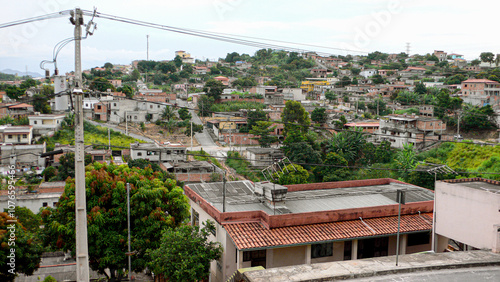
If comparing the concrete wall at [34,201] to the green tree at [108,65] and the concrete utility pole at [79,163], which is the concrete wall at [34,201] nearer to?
the concrete utility pole at [79,163]

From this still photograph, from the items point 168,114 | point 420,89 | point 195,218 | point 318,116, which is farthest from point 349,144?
point 195,218

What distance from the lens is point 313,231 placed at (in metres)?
9.14

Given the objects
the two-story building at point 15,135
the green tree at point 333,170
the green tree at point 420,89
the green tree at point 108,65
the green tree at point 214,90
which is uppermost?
the green tree at point 108,65

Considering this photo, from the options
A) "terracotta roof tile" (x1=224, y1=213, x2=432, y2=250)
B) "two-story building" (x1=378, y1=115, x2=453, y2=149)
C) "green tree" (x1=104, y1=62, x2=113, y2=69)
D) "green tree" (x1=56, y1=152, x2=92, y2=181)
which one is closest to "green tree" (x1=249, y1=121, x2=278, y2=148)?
"two-story building" (x1=378, y1=115, x2=453, y2=149)

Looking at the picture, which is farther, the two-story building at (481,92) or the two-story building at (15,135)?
the two-story building at (481,92)

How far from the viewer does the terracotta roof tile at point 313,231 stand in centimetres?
861

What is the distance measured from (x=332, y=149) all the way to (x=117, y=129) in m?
17.1

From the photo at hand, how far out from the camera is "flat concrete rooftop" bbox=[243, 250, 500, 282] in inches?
241

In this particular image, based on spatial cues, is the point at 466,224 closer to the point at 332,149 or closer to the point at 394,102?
the point at 332,149

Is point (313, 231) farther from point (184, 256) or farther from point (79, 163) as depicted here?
point (79, 163)

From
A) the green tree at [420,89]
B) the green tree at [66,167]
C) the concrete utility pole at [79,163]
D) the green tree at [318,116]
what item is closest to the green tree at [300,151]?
the green tree at [318,116]

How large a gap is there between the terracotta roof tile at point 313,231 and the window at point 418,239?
0.32 m

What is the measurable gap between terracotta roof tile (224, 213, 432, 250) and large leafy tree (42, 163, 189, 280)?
2.29 metres

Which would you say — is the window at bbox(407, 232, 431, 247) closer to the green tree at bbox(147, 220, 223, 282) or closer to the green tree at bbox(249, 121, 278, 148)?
the green tree at bbox(147, 220, 223, 282)
